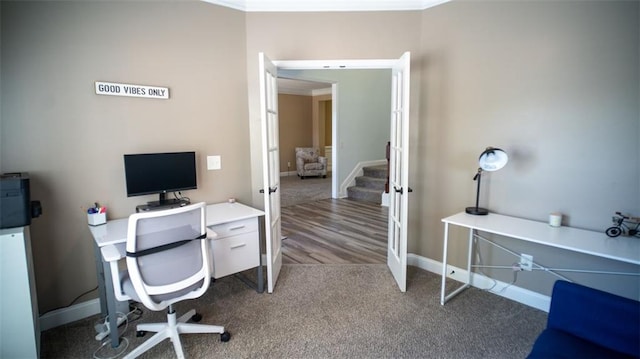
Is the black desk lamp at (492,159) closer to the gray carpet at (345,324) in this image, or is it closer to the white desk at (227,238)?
the gray carpet at (345,324)

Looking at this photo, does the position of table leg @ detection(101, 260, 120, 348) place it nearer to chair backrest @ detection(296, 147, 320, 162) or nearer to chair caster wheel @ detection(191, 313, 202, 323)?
chair caster wheel @ detection(191, 313, 202, 323)

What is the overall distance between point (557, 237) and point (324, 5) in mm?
2586

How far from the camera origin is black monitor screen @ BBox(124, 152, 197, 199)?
8.03 feet

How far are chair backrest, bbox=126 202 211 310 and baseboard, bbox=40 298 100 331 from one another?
3.39 feet

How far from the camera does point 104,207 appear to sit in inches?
95.2

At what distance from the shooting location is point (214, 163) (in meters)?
3.01

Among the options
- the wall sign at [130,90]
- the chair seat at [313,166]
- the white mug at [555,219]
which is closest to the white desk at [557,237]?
the white mug at [555,219]

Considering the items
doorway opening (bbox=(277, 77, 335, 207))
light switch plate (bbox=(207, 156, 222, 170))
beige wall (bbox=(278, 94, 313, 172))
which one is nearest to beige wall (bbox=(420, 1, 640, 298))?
light switch plate (bbox=(207, 156, 222, 170))

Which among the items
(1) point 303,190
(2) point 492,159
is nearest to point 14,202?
(2) point 492,159

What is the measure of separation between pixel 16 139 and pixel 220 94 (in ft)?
4.78

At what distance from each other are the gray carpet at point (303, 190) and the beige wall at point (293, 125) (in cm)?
81

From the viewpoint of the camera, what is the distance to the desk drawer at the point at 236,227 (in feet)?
8.27

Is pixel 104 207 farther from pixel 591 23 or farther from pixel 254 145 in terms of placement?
pixel 591 23

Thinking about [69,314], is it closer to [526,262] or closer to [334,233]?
[334,233]
